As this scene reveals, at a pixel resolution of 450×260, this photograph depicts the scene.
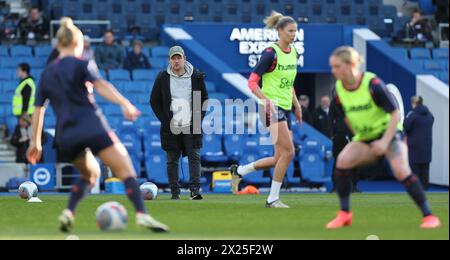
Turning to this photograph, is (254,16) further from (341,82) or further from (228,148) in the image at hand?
(341,82)

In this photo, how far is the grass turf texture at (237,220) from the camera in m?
11.6

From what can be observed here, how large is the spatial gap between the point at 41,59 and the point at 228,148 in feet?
16.1

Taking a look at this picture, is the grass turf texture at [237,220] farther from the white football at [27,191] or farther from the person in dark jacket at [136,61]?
the person in dark jacket at [136,61]

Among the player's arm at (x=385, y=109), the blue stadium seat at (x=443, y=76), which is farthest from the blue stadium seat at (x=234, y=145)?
the player's arm at (x=385, y=109)

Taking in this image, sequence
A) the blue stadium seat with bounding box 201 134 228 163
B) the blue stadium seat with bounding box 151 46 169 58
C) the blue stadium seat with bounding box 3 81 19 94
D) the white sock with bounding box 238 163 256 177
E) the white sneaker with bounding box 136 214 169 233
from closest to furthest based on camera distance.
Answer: the white sneaker with bounding box 136 214 169 233 < the white sock with bounding box 238 163 256 177 < the blue stadium seat with bounding box 201 134 228 163 < the blue stadium seat with bounding box 3 81 19 94 < the blue stadium seat with bounding box 151 46 169 58

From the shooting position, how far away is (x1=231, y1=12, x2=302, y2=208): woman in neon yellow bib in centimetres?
1541

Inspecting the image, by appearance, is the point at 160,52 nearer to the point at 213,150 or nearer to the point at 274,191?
the point at 213,150

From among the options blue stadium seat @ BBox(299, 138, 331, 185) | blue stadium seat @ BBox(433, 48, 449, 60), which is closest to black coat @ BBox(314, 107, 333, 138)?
blue stadium seat @ BBox(299, 138, 331, 185)

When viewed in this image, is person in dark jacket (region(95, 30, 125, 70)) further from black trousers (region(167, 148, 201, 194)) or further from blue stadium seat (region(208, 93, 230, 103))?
black trousers (region(167, 148, 201, 194))

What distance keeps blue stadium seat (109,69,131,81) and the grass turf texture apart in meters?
10.5

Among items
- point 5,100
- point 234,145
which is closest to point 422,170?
point 234,145

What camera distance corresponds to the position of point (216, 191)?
2548 centimetres
